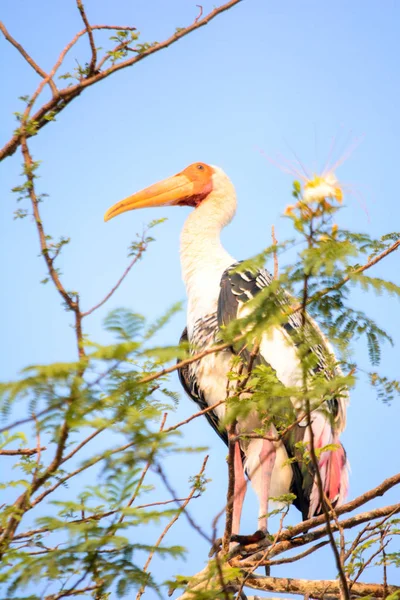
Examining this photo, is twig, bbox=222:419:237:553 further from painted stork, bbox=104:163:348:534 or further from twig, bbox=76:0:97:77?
twig, bbox=76:0:97:77

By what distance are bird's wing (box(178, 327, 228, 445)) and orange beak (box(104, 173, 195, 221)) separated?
107cm

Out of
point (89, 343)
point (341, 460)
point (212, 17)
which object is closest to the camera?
point (89, 343)

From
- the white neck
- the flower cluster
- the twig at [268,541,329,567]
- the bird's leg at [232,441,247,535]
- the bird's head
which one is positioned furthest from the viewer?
the bird's head

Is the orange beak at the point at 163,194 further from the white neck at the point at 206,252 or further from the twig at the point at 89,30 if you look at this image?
the twig at the point at 89,30

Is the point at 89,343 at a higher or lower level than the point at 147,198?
lower

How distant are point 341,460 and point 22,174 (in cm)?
276

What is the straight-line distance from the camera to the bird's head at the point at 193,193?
18.9ft

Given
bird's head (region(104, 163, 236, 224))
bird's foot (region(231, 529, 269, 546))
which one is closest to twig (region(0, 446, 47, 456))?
bird's foot (region(231, 529, 269, 546))

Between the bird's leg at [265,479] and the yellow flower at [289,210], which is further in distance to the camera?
the bird's leg at [265,479]

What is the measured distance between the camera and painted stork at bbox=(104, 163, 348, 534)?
14.9 ft

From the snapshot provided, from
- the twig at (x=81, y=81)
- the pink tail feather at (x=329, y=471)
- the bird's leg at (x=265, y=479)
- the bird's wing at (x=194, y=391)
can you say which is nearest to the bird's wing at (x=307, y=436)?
the pink tail feather at (x=329, y=471)

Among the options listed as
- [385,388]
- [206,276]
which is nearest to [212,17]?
[385,388]

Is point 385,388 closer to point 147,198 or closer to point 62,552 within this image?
point 62,552

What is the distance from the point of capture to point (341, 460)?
458 centimetres
